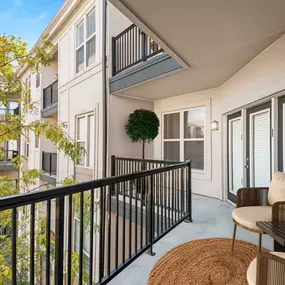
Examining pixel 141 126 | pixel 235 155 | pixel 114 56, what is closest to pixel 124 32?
pixel 114 56

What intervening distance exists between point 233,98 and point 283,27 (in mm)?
1973

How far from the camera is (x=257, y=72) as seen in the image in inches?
138

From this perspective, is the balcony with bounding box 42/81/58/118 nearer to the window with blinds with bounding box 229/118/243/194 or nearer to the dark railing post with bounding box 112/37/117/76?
the dark railing post with bounding box 112/37/117/76

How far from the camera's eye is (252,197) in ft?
8.79

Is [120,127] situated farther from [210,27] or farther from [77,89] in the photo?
[210,27]

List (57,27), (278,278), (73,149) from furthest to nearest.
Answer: (57,27) → (73,149) → (278,278)

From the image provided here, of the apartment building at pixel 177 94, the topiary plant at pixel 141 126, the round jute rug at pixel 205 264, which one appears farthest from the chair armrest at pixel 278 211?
the topiary plant at pixel 141 126

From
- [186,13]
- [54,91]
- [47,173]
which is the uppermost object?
[54,91]

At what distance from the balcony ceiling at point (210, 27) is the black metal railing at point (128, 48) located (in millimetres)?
1774

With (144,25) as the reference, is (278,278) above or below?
below

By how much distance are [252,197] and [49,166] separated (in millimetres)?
8166

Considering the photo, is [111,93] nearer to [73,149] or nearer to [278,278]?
[73,149]

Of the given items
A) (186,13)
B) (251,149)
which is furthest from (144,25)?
(251,149)

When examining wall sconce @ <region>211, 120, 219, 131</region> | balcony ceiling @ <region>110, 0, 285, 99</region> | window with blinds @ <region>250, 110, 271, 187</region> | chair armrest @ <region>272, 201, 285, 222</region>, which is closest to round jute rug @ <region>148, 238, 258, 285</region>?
chair armrest @ <region>272, 201, 285, 222</region>
